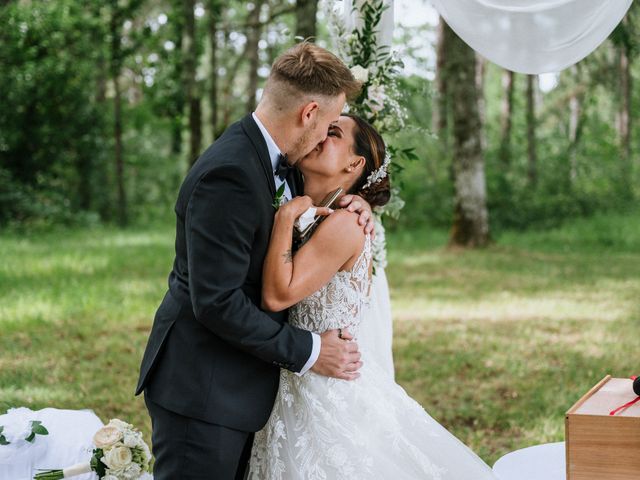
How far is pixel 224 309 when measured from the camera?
8.58 ft

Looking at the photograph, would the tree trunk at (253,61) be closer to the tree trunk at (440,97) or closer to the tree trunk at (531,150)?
the tree trunk at (440,97)

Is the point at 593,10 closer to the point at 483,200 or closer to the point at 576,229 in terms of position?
the point at 483,200

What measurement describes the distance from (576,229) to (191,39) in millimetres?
8142

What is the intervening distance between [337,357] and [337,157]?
724 millimetres

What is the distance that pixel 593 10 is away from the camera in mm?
3857

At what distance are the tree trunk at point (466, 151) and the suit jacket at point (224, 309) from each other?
34.2ft

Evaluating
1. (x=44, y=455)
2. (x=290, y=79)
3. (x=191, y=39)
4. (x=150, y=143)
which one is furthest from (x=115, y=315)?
(x=150, y=143)

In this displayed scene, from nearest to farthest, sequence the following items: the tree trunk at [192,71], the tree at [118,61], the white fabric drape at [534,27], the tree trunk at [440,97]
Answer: the white fabric drape at [534,27] → the tree trunk at [192,71] → the tree trunk at [440,97] → the tree at [118,61]

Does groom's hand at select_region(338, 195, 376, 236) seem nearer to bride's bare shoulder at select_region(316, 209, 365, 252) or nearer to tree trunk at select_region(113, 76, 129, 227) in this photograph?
bride's bare shoulder at select_region(316, 209, 365, 252)

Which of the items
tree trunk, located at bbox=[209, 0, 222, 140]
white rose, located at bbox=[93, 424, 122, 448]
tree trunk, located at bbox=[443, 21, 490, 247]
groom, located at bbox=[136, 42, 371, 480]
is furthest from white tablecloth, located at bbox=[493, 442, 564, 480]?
tree trunk, located at bbox=[209, 0, 222, 140]

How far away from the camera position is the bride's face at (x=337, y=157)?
304 cm

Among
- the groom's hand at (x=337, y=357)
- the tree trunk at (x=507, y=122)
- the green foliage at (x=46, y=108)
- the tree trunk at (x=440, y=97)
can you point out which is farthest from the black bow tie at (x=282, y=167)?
the tree trunk at (x=507, y=122)

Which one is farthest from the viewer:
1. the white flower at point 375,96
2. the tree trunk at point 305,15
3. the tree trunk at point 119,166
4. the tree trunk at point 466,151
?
the tree trunk at point 119,166

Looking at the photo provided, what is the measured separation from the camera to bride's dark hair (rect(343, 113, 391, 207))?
3154 millimetres
